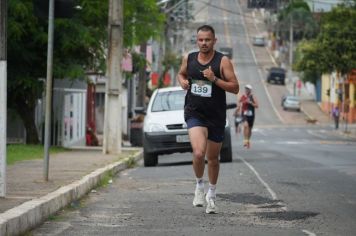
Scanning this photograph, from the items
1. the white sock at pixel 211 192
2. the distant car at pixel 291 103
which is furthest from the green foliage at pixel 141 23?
the distant car at pixel 291 103

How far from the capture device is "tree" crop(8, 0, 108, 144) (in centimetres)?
2505

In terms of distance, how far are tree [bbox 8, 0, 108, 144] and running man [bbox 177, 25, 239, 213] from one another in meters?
14.8

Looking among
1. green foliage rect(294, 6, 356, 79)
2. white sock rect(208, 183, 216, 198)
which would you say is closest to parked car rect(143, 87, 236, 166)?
white sock rect(208, 183, 216, 198)

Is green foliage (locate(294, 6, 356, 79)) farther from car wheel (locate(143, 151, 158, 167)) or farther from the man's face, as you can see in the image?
the man's face

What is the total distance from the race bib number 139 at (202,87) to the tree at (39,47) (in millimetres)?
14866

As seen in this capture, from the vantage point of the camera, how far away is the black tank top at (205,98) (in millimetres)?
10414

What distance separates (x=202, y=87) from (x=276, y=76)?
9194cm

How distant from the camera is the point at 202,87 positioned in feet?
34.1

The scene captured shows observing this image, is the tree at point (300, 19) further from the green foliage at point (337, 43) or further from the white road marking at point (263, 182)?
the white road marking at point (263, 182)

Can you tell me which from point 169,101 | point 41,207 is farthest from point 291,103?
point 41,207

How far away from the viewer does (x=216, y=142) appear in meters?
10.6

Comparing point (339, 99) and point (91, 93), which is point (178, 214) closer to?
point (91, 93)

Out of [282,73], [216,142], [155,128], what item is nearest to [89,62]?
[155,128]

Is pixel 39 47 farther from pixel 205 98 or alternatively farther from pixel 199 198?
pixel 205 98
